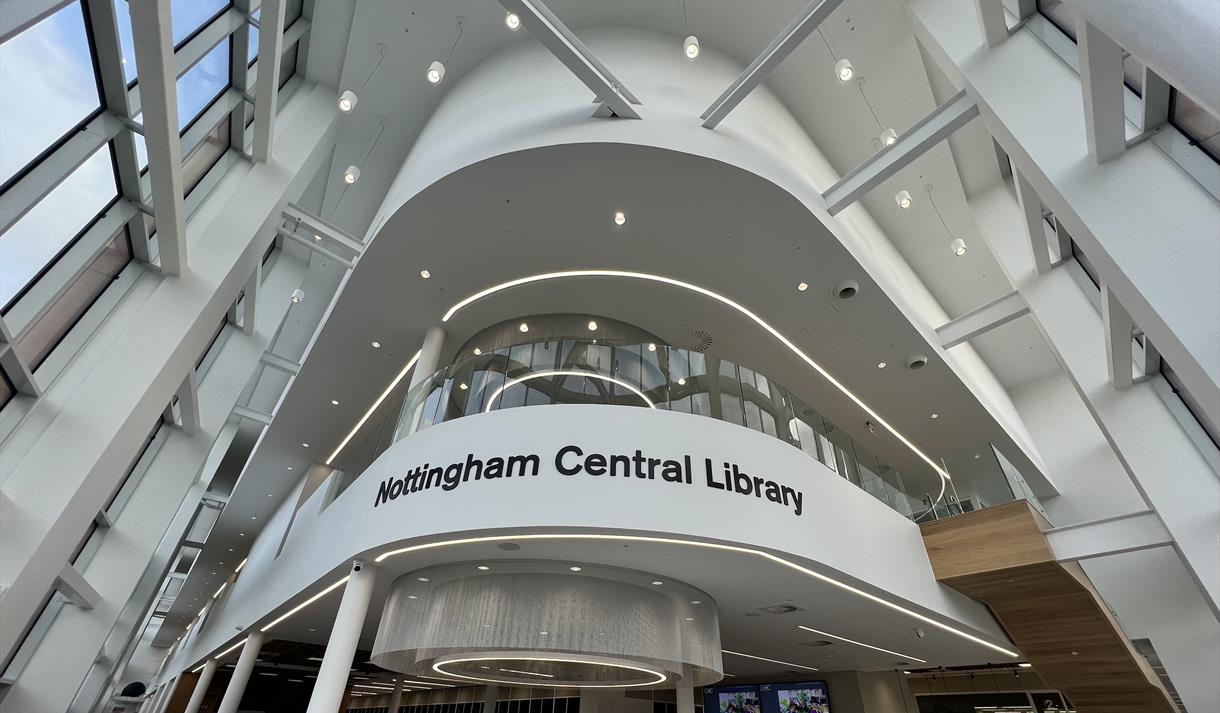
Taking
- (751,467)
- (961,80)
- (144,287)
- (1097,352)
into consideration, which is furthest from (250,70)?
(1097,352)

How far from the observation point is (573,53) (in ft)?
18.4

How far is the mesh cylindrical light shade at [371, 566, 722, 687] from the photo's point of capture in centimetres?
595

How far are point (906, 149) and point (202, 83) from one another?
851 cm

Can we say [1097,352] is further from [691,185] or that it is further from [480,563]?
[480,563]

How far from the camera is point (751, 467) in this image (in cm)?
623

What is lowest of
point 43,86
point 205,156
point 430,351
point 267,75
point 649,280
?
point 43,86

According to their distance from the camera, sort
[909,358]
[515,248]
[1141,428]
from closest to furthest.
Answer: [1141,428], [515,248], [909,358]

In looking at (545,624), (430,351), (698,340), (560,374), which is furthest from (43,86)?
(698,340)

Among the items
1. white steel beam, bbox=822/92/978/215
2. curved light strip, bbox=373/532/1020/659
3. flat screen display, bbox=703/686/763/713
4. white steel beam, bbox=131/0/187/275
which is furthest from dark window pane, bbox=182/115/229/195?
flat screen display, bbox=703/686/763/713

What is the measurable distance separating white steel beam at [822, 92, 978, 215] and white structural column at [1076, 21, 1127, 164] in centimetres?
235

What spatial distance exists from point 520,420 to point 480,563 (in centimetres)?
180

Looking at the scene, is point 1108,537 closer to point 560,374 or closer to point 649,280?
point 649,280

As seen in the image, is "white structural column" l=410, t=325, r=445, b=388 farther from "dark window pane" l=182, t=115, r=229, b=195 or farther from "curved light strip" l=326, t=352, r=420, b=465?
"dark window pane" l=182, t=115, r=229, b=195

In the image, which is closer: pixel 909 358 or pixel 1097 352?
pixel 1097 352
